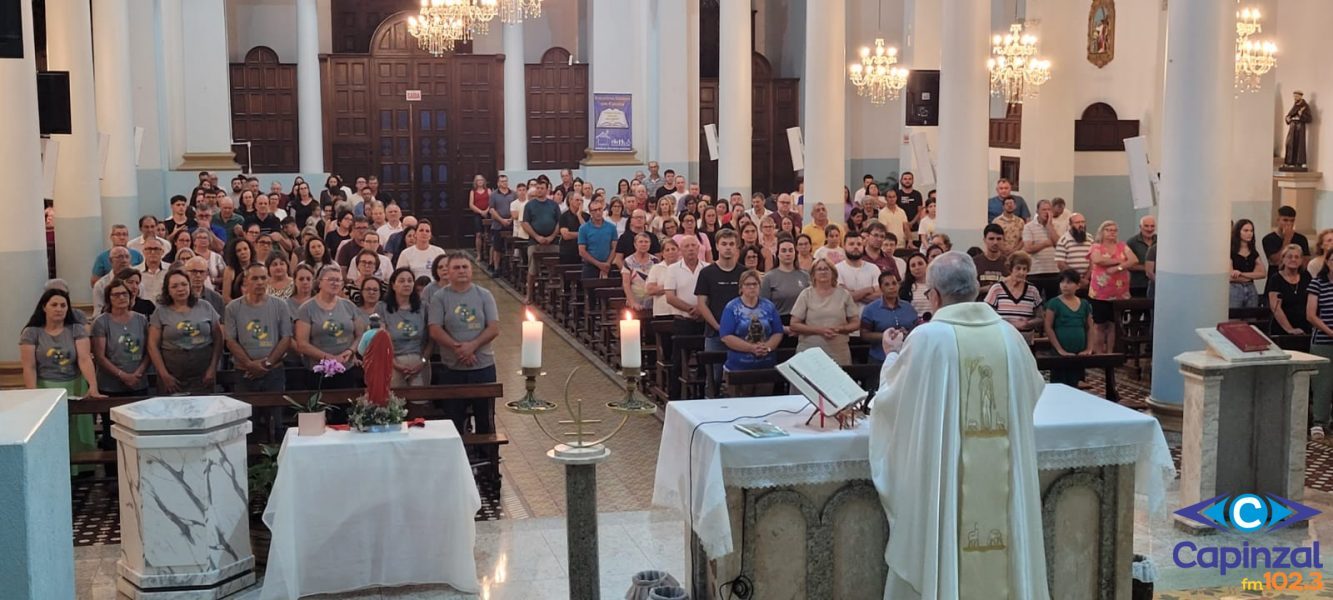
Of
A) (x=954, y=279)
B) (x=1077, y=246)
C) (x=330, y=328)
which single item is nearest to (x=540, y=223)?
(x=1077, y=246)

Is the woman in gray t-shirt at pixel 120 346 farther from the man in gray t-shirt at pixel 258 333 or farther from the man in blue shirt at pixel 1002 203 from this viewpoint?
the man in blue shirt at pixel 1002 203

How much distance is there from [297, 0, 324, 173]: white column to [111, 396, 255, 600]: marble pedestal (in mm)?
18968

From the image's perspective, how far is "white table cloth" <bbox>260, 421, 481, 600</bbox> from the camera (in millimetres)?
7172

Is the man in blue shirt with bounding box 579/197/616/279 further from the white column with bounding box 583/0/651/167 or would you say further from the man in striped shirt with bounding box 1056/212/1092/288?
the white column with bounding box 583/0/651/167

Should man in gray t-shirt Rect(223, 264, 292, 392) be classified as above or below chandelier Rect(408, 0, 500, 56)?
below

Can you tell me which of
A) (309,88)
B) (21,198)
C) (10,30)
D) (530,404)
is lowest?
(530,404)

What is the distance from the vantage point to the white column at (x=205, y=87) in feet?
82.6

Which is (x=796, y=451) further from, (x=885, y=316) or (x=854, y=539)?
(x=885, y=316)

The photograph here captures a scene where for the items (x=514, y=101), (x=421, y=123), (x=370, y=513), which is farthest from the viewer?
(x=421, y=123)

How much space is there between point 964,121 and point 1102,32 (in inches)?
373

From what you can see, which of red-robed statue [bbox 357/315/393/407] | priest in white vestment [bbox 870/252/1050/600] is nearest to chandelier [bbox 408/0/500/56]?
red-robed statue [bbox 357/315/393/407]

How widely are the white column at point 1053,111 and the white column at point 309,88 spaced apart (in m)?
12.3

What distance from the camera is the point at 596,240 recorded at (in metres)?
16.4

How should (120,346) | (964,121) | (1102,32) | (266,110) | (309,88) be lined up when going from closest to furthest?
1. (120,346)
2. (964,121)
3. (1102,32)
4. (309,88)
5. (266,110)
